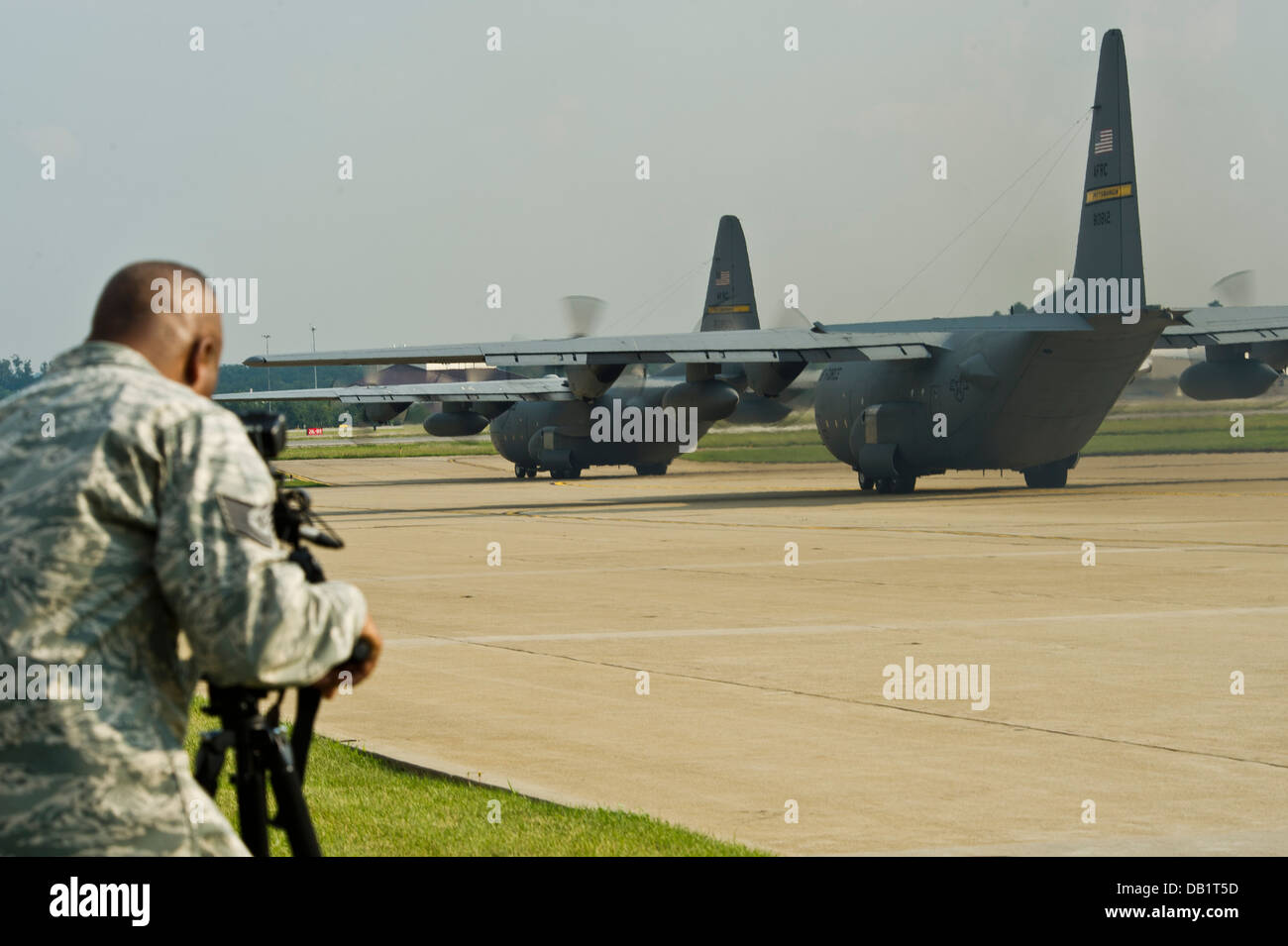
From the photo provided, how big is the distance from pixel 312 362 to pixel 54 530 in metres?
33.5

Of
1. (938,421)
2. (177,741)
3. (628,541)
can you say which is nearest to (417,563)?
(628,541)

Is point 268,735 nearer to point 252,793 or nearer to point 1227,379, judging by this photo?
point 252,793

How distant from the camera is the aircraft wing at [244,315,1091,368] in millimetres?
33406

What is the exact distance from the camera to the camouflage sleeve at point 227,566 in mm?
3197

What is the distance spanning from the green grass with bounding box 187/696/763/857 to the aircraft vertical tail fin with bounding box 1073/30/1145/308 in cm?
2639

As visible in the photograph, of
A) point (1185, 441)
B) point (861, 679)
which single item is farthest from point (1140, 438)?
point (861, 679)

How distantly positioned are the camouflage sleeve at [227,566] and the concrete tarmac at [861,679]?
13.5 feet

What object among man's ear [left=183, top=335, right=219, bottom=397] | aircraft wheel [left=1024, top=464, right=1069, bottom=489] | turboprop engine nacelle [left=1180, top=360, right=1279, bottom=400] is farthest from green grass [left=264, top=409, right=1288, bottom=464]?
man's ear [left=183, top=335, right=219, bottom=397]

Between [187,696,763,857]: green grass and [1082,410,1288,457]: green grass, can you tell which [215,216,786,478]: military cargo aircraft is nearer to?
[1082,410,1288,457]: green grass

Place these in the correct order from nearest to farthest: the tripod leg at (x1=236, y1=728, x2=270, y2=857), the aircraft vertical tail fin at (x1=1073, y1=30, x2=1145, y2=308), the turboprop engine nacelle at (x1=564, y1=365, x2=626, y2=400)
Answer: the tripod leg at (x1=236, y1=728, x2=270, y2=857) < the aircraft vertical tail fin at (x1=1073, y1=30, x2=1145, y2=308) < the turboprop engine nacelle at (x1=564, y1=365, x2=626, y2=400)

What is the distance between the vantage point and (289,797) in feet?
12.6

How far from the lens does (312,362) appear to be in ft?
118

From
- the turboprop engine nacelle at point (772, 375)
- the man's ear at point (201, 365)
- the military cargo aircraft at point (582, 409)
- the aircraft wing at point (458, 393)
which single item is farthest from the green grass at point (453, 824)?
the aircraft wing at point (458, 393)
